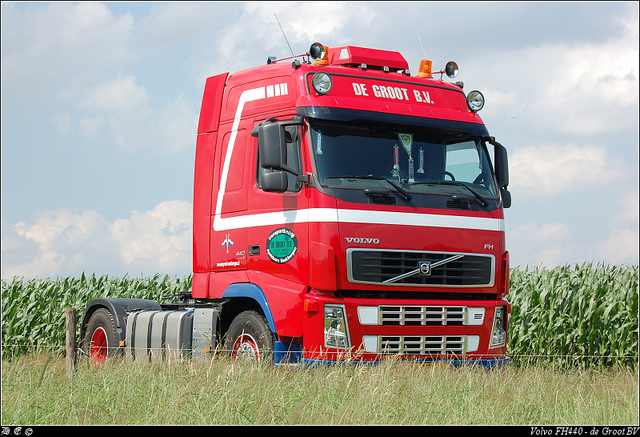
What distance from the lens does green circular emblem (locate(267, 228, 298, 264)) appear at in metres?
8.42

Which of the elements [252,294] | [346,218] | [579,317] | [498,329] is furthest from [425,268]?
[579,317]

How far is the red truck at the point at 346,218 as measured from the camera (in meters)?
8.13

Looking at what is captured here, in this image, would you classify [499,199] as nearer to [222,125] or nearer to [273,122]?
[273,122]

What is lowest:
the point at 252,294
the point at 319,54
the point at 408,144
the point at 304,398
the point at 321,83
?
the point at 304,398

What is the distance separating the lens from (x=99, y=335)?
1220cm

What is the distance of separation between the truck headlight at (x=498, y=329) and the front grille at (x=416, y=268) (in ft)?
1.44

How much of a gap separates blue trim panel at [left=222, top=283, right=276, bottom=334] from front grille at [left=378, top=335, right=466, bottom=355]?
132cm

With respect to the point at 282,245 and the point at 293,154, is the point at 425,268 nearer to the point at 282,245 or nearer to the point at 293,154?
the point at 282,245

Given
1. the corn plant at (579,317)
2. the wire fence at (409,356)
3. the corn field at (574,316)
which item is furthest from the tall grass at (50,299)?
the corn plant at (579,317)

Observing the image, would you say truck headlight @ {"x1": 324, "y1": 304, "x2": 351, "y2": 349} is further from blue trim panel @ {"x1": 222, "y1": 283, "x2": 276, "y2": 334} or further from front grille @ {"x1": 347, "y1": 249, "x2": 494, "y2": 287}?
blue trim panel @ {"x1": 222, "y1": 283, "x2": 276, "y2": 334}

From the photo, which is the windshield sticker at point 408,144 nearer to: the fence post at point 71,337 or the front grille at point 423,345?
the front grille at point 423,345

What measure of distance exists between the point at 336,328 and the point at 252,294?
4.22 feet

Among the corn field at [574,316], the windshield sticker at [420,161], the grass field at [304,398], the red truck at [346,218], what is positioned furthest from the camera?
the corn field at [574,316]

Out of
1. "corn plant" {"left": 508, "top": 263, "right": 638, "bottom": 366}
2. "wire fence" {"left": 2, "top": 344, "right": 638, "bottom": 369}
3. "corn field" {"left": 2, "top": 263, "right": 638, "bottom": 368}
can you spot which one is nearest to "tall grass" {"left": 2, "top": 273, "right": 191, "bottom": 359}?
"wire fence" {"left": 2, "top": 344, "right": 638, "bottom": 369}
